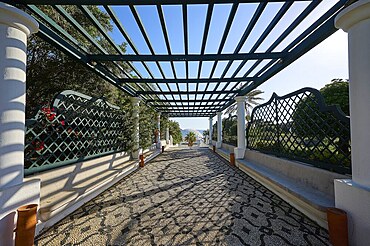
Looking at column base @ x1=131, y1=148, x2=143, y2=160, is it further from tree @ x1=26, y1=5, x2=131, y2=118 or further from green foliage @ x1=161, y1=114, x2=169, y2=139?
green foliage @ x1=161, y1=114, x2=169, y2=139

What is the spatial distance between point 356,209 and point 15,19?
188 inches

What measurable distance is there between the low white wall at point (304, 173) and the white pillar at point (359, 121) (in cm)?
110

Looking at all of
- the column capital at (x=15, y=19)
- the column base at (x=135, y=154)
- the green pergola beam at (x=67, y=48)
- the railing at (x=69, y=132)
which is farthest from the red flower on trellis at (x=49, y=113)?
the column base at (x=135, y=154)

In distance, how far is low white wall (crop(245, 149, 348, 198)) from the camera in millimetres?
3234

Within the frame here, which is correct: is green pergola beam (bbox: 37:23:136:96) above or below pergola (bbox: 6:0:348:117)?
below

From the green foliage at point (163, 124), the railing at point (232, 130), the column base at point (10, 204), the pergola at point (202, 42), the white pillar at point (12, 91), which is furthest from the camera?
the green foliage at point (163, 124)

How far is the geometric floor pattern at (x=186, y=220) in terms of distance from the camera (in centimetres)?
244

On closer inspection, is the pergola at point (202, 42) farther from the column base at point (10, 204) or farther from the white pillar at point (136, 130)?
the column base at point (10, 204)

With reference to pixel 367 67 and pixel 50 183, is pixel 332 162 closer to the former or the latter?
pixel 367 67

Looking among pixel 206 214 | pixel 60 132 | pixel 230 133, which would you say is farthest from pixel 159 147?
pixel 206 214

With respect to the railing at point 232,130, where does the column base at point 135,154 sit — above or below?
below

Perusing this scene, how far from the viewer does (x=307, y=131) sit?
4.19 metres

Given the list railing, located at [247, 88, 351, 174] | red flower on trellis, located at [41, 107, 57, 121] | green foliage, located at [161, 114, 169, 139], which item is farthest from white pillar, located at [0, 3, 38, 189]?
green foliage, located at [161, 114, 169, 139]

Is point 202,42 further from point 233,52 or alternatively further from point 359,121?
point 359,121
